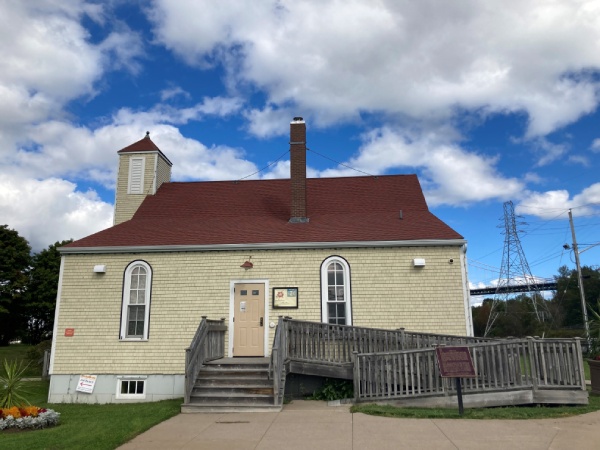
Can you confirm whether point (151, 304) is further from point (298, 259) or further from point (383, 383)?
point (383, 383)

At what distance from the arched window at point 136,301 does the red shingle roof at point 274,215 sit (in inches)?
32.3

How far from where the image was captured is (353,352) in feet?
34.0

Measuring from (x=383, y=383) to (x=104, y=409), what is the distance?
7.02 m

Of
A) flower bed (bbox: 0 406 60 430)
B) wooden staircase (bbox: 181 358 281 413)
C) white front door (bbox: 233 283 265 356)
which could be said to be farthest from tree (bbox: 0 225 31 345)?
wooden staircase (bbox: 181 358 281 413)

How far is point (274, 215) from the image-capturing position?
15.3m

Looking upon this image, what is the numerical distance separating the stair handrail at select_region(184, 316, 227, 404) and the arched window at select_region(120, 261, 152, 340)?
2327 millimetres

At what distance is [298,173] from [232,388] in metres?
7.34

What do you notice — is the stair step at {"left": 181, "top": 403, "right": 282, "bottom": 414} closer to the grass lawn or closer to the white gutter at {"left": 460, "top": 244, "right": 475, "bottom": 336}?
the grass lawn

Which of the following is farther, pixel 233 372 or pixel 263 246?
pixel 263 246

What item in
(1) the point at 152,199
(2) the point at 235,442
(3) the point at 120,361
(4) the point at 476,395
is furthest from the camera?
(1) the point at 152,199

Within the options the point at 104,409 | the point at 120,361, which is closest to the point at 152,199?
the point at 120,361

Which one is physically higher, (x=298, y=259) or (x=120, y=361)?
(x=298, y=259)

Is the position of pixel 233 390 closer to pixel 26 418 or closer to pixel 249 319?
pixel 249 319

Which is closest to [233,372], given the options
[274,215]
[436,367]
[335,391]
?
[335,391]
